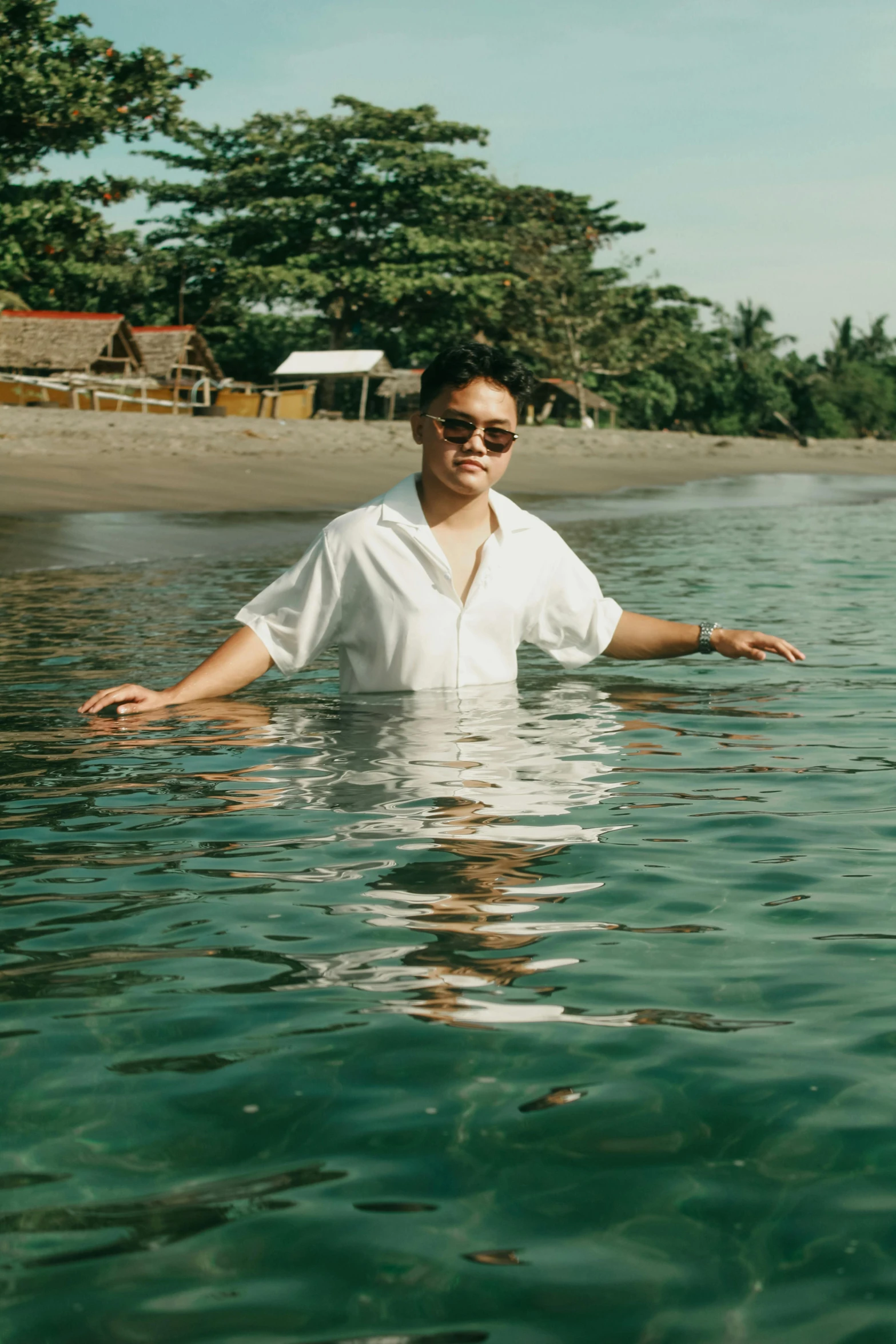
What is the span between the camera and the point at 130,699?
4820 mm

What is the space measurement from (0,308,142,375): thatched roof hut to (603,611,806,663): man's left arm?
34.9m

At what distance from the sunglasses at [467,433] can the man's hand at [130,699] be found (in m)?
1.32

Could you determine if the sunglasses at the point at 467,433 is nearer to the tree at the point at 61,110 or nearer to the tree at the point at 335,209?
the tree at the point at 61,110

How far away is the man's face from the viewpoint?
4648 millimetres

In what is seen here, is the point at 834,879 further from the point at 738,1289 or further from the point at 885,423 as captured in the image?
the point at 885,423

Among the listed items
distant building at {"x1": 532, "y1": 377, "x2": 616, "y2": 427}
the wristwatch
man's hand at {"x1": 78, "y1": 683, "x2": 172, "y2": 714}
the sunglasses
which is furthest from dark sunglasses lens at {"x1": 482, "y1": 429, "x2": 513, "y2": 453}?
distant building at {"x1": 532, "y1": 377, "x2": 616, "y2": 427}

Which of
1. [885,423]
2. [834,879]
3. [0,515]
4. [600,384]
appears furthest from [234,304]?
[834,879]

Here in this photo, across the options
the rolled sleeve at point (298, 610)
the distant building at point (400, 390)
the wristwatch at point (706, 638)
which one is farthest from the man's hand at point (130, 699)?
the distant building at point (400, 390)

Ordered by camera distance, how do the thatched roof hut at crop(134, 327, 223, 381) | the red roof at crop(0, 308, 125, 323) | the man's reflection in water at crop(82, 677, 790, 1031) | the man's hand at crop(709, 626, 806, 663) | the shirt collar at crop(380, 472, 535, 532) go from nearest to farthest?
the man's reflection in water at crop(82, 677, 790, 1031) → the shirt collar at crop(380, 472, 535, 532) → the man's hand at crop(709, 626, 806, 663) → the red roof at crop(0, 308, 125, 323) → the thatched roof hut at crop(134, 327, 223, 381)

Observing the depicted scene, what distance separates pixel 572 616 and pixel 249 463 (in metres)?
18.2

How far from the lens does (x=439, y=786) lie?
14.4 ft

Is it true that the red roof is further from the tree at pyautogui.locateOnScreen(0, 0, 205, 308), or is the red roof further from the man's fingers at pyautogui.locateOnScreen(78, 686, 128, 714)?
the man's fingers at pyautogui.locateOnScreen(78, 686, 128, 714)

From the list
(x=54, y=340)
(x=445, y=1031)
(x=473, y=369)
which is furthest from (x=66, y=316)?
(x=445, y=1031)

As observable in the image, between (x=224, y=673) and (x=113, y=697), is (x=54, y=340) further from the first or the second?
(x=113, y=697)
